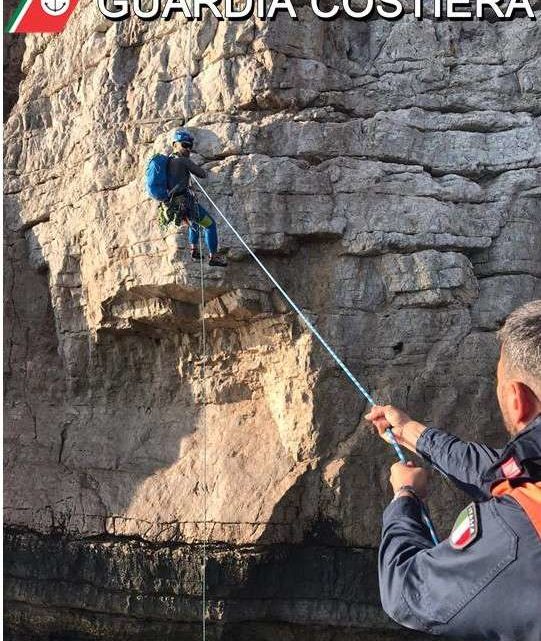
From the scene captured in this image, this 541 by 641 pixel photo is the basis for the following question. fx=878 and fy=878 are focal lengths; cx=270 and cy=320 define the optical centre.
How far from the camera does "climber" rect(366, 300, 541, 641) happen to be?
5.77 feet

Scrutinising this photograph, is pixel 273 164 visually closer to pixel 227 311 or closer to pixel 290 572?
pixel 227 311

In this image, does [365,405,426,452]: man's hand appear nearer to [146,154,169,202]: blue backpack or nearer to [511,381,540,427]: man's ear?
[511,381,540,427]: man's ear

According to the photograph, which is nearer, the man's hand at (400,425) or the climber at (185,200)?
the man's hand at (400,425)

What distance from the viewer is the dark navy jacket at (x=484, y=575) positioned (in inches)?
69.1

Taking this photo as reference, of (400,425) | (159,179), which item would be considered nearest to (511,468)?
(400,425)

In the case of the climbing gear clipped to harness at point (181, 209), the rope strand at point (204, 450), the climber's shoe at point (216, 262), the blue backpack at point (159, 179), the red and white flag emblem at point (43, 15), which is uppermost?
the red and white flag emblem at point (43, 15)

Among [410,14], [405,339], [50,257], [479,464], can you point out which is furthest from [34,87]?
[479,464]

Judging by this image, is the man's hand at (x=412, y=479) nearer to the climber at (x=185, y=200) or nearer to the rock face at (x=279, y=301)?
the climber at (x=185, y=200)

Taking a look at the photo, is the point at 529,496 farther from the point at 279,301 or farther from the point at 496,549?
the point at 279,301

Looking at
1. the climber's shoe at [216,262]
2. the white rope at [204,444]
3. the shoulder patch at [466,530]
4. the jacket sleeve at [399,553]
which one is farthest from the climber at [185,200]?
the shoulder patch at [466,530]

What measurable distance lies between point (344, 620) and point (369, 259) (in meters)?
3.23

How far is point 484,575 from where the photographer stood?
5.90 feet

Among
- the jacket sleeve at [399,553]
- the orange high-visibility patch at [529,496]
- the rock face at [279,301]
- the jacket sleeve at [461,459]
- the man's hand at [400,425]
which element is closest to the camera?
the orange high-visibility patch at [529,496]

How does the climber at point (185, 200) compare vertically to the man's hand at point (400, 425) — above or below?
above
